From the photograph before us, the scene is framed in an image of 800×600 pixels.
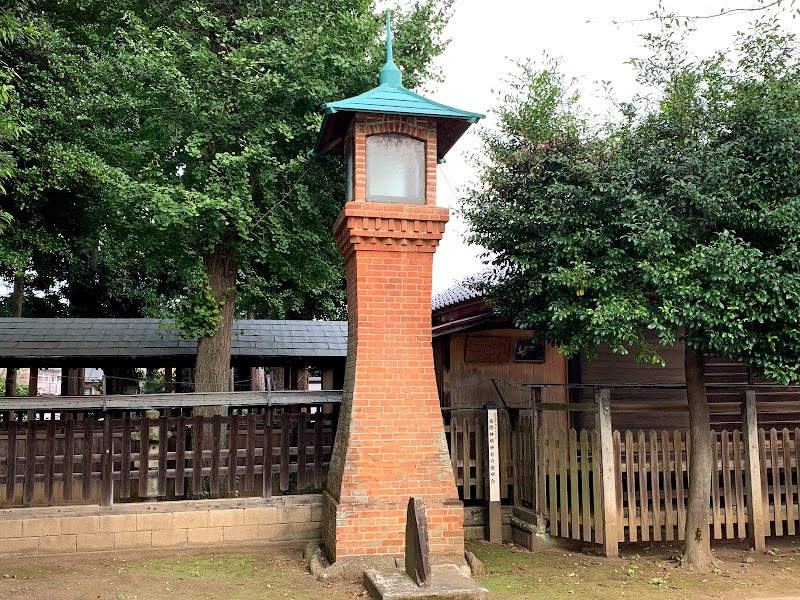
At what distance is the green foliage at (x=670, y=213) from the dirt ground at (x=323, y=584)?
95.7 inches

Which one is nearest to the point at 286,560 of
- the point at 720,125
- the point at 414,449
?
the point at 414,449

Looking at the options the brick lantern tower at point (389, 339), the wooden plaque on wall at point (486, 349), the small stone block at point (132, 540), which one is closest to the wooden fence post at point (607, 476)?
the brick lantern tower at point (389, 339)

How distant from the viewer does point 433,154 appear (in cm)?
773

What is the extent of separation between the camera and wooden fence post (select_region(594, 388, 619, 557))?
7891 millimetres

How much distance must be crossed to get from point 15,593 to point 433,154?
6.40 meters

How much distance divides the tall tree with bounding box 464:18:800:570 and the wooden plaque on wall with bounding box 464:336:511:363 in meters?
2.65

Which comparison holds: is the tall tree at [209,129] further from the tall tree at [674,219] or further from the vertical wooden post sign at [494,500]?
the vertical wooden post sign at [494,500]

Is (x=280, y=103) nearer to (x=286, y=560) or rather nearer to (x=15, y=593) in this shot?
(x=286, y=560)

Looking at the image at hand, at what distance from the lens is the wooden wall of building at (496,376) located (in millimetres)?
10734

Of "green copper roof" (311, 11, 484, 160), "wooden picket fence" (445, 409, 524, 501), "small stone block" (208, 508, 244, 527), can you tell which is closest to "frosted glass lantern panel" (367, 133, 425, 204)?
"green copper roof" (311, 11, 484, 160)

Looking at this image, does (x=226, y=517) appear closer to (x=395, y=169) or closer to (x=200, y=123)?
(x=395, y=169)

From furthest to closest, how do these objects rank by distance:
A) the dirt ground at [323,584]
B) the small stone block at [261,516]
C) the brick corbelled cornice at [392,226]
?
the small stone block at [261,516] < the brick corbelled cornice at [392,226] < the dirt ground at [323,584]

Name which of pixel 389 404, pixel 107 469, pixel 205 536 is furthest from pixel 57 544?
pixel 389 404

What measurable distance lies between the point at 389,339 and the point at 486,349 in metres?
3.74
